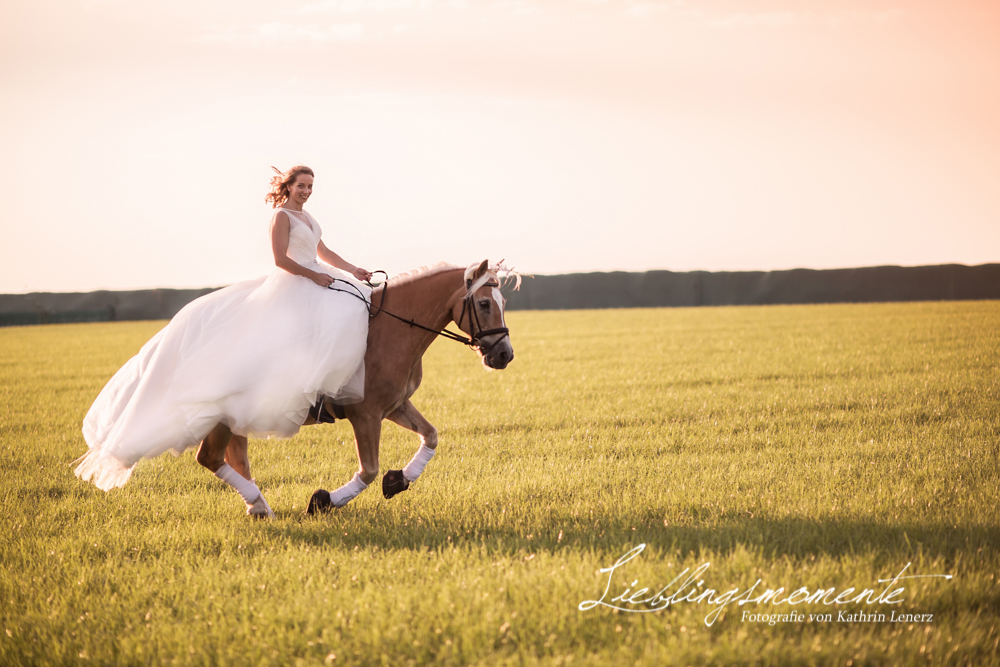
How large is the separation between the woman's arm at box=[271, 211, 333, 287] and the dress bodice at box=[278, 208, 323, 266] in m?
0.05

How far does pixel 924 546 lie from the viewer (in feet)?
14.6

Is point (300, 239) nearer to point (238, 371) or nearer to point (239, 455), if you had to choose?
point (238, 371)

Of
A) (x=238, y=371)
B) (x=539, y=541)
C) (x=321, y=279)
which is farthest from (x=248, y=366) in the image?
(x=539, y=541)

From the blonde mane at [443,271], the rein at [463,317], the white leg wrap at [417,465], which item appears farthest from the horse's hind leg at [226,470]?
the blonde mane at [443,271]

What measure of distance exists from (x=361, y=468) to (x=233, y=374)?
126cm

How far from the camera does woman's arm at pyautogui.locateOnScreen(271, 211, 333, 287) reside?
5617 millimetres

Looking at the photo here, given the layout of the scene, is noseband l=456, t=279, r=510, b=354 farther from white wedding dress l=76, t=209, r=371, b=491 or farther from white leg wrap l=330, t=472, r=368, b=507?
white leg wrap l=330, t=472, r=368, b=507

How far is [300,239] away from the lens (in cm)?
Result: 575

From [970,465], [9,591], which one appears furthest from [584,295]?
[9,591]

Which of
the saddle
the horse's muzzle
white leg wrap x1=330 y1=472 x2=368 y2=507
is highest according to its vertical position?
the horse's muzzle

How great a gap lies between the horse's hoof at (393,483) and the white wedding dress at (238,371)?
72 centimetres

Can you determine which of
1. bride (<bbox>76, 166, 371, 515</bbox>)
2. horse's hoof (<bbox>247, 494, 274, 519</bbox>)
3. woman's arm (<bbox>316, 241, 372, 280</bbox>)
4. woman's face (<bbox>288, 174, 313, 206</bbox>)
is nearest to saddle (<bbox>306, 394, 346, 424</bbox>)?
bride (<bbox>76, 166, 371, 515</bbox>)

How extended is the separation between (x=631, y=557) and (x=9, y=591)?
3989 millimetres

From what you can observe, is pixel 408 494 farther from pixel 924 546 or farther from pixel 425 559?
pixel 924 546
